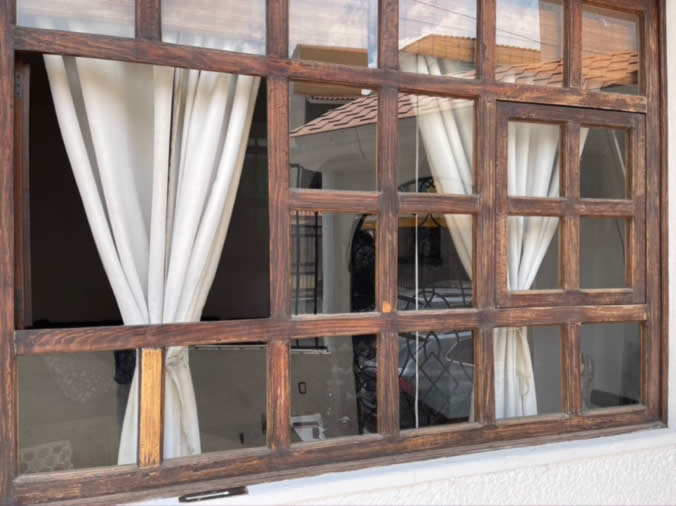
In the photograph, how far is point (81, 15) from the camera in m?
1.33

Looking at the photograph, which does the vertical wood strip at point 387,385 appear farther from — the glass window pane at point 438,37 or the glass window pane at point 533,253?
the glass window pane at point 438,37

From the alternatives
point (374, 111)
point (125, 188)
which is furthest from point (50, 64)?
point (374, 111)

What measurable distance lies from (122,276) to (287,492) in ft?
2.49

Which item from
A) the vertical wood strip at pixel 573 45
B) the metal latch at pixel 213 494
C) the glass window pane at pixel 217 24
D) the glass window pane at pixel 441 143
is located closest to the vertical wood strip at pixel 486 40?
the glass window pane at pixel 441 143

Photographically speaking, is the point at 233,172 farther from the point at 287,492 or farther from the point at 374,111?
the point at 287,492

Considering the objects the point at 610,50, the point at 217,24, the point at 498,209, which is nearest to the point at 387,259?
the point at 498,209

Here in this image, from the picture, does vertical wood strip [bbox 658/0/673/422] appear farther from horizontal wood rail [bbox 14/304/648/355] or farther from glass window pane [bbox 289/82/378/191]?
glass window pane [bbox 289/82/378/191]

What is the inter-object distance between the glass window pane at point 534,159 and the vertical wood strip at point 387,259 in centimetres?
47

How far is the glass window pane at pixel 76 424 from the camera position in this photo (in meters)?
1.44

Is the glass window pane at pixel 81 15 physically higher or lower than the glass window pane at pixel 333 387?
higher

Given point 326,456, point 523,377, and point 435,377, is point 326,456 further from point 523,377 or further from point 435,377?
point 523,377

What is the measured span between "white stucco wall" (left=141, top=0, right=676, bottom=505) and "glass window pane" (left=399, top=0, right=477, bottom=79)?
0.79 metres

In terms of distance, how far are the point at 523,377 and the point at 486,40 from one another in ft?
3.92

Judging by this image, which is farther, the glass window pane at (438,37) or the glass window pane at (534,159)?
the glass window pane at (534,159)
